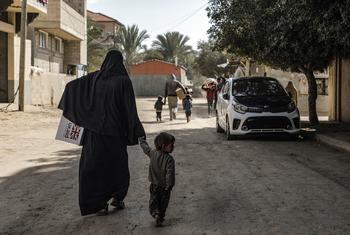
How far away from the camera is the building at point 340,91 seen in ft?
65.9

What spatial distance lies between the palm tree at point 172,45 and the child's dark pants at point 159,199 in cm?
6935

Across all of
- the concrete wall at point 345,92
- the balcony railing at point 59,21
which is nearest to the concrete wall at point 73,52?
the balcony railing at point 59,21

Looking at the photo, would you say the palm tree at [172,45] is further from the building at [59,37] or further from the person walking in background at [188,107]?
the person walking in background at [188,107]

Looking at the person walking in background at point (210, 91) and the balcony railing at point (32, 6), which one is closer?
the person walking in background at point (210, 91)

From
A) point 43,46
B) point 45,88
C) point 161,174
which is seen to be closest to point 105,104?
point 161,174

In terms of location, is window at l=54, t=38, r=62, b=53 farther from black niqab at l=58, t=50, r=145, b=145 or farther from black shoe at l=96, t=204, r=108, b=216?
black shoe at l=96, t=204, r=108, b=216

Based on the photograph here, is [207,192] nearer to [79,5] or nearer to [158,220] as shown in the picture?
[158,220]

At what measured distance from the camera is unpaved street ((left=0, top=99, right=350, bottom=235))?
5.81 metres

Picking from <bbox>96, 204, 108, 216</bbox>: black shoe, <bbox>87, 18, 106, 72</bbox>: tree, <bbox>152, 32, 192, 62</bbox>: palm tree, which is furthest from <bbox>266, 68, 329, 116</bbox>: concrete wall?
<bbox>152, 32, 192, 62</bbox>: palm tree

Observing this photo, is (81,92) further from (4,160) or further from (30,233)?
(4,160)

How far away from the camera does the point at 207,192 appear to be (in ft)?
24.9

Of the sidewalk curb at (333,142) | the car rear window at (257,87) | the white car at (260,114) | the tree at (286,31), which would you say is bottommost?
the sidewalk curb at (333,142)

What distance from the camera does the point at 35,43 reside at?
37219mm

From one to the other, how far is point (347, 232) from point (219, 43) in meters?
15.1
